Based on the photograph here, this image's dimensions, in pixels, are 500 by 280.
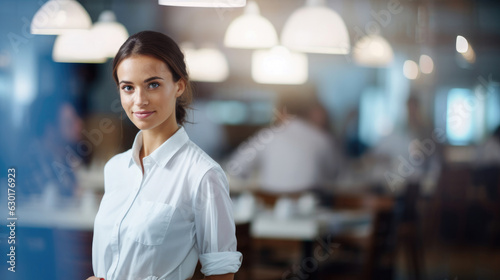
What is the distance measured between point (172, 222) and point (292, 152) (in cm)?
107

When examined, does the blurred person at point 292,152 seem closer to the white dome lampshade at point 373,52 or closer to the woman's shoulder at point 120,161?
the white dome lampshade at point 373,52

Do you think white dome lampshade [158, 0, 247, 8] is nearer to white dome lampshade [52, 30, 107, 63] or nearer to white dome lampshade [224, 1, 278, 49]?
white dome lampshade [224, 1, 278, 49]

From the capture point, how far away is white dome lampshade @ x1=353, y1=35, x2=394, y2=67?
2.81m

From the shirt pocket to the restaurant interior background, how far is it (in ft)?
1.95

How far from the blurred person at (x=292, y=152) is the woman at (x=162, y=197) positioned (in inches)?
29.5

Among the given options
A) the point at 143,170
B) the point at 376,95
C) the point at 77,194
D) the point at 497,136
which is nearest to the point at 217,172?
the point at 143,170

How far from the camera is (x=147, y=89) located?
1988mm

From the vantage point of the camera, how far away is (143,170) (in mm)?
2094

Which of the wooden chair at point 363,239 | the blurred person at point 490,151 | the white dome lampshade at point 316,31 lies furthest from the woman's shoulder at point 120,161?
the blurred person at point 490,151

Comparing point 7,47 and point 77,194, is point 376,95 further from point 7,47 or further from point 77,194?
point 7,47

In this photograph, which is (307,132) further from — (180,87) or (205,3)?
(180,87)

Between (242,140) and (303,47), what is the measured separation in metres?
0.54

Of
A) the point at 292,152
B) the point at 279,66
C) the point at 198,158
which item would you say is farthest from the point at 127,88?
the point at 292,152

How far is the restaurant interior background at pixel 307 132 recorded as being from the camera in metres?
2.70
